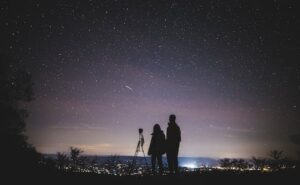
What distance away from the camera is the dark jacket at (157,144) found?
1523 centimetres

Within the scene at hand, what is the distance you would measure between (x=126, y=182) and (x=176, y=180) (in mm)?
2120

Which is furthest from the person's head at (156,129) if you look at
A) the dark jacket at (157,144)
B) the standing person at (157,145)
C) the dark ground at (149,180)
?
the dark ground at (149,180)

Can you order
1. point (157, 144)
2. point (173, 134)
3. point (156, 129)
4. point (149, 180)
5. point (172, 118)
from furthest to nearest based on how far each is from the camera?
point (156, 129) < point (157, 144) < point (173, 134) < point (172, 118) < point (149, 180)

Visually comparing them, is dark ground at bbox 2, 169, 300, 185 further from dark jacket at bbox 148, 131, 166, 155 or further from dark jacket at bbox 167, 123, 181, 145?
dark jacket at bbox 148, 131, 166, 155

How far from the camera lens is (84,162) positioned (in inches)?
1098

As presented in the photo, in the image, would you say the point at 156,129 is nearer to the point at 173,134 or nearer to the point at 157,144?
the point at 157,144

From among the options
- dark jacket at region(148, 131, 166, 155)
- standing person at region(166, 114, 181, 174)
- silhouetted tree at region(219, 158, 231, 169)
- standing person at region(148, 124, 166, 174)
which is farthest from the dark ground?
silhouetted tree at region(219, 158, 231, 169)

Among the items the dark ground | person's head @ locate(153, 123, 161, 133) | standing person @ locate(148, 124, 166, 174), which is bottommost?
the dark ground

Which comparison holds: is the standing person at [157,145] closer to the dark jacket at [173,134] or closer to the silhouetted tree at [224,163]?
the dark jacket at [173,134]

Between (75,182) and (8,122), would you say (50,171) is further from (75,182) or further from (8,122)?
(8,122)

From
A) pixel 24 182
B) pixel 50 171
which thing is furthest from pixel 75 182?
pixel 50 171

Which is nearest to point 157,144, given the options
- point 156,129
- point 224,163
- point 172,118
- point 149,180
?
point 156,129

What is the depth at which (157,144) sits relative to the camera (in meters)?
15.3

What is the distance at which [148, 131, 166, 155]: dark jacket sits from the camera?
50.0 ft
